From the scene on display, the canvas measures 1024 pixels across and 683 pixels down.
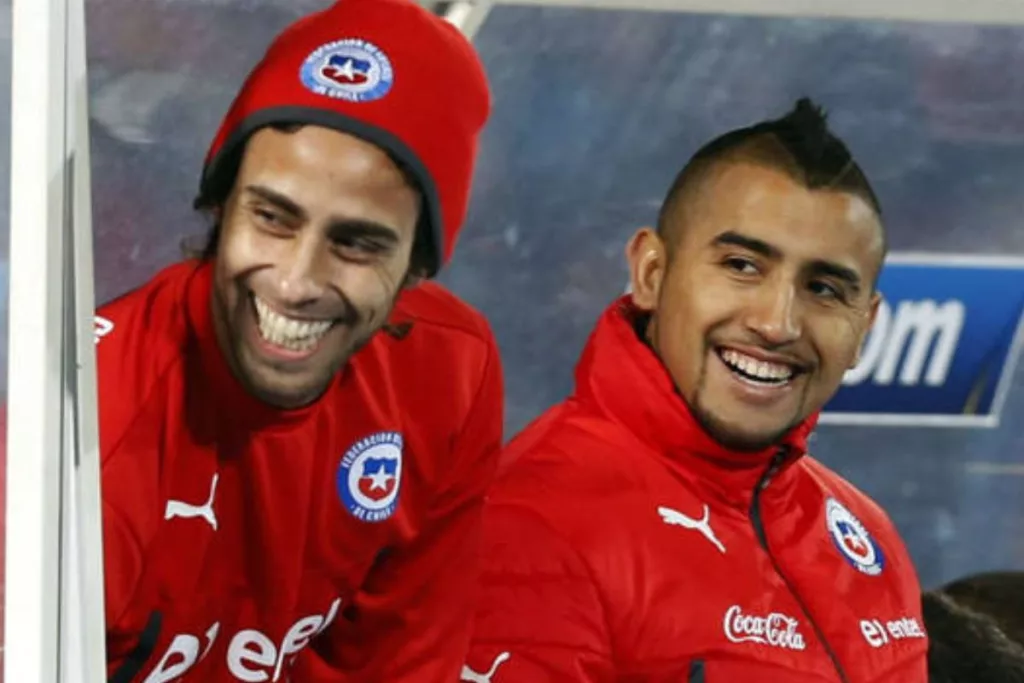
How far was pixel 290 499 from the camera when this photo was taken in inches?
49.6

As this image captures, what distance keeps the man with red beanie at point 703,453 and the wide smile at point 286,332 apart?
22cm

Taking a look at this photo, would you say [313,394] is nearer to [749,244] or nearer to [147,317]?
[147,317]

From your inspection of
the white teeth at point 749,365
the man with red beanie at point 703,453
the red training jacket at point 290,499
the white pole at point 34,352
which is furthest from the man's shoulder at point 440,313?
the white pole at point 34,352

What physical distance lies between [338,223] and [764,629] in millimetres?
542

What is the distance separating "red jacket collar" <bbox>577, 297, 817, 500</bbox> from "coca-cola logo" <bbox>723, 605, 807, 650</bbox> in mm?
124

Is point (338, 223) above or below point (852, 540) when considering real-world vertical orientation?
above

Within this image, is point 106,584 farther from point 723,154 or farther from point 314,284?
point 723,154

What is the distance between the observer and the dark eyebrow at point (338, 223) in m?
1.20

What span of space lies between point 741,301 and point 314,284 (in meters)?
0.39

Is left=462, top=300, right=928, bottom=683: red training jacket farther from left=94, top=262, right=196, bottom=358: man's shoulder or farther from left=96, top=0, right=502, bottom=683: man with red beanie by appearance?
left=94, top=262, right=196, bottom=358: man's shoulder

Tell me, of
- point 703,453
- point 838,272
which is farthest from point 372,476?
point 838,272

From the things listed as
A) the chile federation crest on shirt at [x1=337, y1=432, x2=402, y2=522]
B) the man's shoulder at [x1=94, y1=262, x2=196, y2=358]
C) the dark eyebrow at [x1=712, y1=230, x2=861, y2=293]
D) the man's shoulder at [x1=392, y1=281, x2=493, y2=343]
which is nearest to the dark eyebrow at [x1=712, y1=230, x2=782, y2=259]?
the dark eyebrow at [x1=712, y1=230, x2=861, y2=293]

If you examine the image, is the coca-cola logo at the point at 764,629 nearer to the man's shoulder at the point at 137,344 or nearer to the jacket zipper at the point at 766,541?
the jacket zipper at the point at 766,541

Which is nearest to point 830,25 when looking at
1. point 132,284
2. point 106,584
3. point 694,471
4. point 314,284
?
point 694,471
